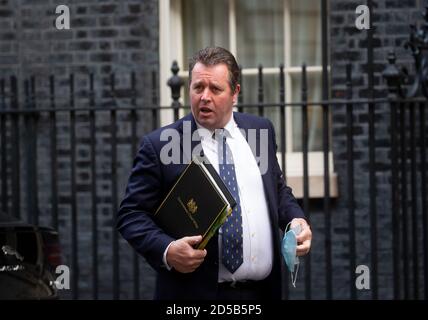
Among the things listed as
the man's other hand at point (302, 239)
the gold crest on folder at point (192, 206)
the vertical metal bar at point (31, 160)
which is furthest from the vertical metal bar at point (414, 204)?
the gold crest on folder at point (192, 206)

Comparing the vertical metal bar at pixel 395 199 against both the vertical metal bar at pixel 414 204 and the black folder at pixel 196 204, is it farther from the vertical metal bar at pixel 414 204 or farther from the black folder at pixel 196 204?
the black folder at pixel 196 204

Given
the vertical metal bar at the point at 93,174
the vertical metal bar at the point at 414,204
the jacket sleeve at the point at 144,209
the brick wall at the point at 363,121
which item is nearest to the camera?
the jacket sleeve at the point at 144,209

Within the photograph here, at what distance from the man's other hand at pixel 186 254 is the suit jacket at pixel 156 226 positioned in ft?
0.17

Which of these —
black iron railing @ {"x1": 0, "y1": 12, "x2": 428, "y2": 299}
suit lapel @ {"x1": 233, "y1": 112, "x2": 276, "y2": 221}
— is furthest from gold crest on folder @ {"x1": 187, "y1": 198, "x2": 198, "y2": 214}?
black iron railing @ {"x1": 0, "y1": 12, "x2": 428, "y2": 299}

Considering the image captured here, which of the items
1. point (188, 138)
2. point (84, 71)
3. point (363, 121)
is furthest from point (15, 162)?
point (188, 138)

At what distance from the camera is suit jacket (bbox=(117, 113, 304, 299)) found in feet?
13.4

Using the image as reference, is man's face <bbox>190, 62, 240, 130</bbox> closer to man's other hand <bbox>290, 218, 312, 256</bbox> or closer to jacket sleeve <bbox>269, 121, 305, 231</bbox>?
jacket sleeve <bbox>269, 121, 305, 231</bbox>

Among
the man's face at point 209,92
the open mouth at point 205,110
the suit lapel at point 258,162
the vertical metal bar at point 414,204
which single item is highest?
the man's face at point 209,92

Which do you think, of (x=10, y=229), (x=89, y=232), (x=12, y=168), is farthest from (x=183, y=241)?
(x=89, y=232)

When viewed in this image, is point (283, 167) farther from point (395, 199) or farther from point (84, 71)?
A: point (84, 71)

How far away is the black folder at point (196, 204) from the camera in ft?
12.9

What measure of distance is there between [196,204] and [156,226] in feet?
0.69

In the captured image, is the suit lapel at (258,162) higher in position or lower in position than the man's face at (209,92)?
lower

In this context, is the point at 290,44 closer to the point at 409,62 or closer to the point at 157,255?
the point at 409,62
